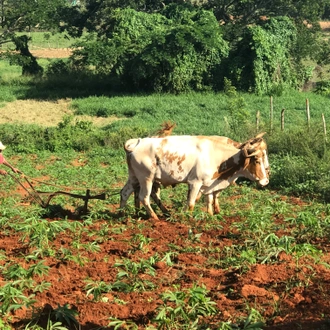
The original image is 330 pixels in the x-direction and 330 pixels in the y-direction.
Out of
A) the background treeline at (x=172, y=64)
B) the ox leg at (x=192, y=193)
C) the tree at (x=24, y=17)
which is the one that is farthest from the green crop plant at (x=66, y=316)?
the tree at (x=24, y=17)

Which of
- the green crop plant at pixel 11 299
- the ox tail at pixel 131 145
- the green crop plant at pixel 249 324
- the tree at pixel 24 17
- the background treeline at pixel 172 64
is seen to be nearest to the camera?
the green crop plant at pixel 249 324

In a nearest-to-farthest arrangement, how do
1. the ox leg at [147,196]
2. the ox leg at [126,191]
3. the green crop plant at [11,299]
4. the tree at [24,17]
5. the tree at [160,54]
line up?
1. the green crop plant at [11,299]
2. the ox leg at [147,196]
3. the ox leg at [126,191]
4. the tree at [160,54]
5. the tree at [24,17]

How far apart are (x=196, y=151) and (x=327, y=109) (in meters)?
16.9

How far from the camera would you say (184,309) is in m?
6.07

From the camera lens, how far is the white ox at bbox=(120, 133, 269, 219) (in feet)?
34.2

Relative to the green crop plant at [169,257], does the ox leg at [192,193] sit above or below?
below

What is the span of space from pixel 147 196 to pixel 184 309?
4414 millimetres

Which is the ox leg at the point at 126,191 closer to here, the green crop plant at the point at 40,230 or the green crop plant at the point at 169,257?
the green crop plant at the point at 40,230

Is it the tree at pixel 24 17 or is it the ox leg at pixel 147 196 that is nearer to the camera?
the ox leg at pixel 147 196

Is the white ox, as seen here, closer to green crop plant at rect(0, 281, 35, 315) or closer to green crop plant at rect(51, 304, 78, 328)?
green crop plant at rect(0, 281, 35, 315)

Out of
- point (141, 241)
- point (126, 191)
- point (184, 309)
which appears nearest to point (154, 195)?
point (126, 191)

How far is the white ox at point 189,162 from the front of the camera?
1041 cm

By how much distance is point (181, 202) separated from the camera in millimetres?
12047

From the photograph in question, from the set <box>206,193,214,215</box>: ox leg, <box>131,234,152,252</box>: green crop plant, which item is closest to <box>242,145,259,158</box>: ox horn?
<box>206,193,214,215</box>: ox leg
